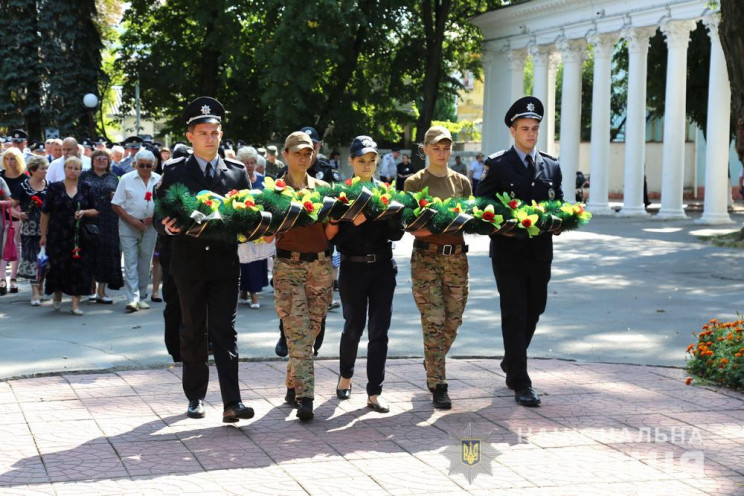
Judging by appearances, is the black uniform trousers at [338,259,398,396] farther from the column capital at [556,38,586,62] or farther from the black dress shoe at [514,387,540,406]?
the column capital at [556,38,586,62]

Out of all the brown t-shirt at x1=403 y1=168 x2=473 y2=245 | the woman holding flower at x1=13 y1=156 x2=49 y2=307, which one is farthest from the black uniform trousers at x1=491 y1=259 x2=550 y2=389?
the woman holding flower at x1=13 y1=156 x2=49 y2=307

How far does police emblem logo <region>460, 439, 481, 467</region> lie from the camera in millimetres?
6562

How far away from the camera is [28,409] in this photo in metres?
7.73

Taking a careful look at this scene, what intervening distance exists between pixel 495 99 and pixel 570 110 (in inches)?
238

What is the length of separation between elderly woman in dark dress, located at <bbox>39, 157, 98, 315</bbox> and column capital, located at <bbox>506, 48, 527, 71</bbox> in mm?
28010

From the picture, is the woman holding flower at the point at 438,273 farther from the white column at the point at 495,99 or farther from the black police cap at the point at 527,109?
the white column at the point at 495,99

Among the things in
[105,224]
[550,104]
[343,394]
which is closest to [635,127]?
[550,104]

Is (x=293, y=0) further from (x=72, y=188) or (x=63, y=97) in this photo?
(x=72, y=188)

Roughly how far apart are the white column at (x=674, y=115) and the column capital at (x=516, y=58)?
31.3 ft

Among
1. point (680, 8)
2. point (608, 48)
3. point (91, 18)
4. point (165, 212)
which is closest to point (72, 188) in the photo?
point (165, 212)

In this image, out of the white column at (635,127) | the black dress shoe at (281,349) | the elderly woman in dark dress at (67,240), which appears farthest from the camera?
the white column at (635,127)

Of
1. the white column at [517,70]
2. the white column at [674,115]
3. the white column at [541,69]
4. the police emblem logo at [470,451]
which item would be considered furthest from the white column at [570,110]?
the police emblem logo at [470,451]

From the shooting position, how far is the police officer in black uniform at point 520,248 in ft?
26.8

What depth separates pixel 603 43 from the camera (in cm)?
3338
